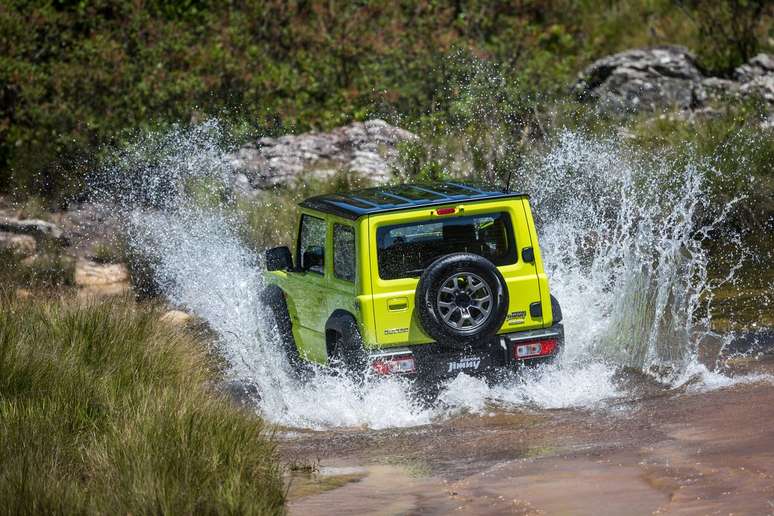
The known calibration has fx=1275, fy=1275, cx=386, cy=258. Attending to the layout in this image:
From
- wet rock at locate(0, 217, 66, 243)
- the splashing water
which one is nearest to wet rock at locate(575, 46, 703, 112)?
the splashing water

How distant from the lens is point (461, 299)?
27.9 ft

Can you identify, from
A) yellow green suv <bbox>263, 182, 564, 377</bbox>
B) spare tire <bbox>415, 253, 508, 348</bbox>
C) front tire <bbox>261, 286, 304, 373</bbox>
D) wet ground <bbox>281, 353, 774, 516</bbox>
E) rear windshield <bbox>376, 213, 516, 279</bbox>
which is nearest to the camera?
wet ground <bbox>281, 353, 774, 516</bbox>

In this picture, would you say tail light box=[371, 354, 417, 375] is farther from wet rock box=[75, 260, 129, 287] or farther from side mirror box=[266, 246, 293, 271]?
wet rock box=[75, 260, 129, 287]

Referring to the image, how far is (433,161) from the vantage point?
52.9ft

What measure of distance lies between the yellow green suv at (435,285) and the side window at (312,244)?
249 millimetres

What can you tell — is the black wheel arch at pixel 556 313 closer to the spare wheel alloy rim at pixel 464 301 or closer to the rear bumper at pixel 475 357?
the rear bumper at pixel 475 357

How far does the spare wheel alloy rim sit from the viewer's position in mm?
8469

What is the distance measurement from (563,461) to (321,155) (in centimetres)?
1176

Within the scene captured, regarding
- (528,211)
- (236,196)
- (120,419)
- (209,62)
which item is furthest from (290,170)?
(120,419)

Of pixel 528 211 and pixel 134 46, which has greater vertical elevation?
pixel 134 46

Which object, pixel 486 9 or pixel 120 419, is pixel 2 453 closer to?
pixel 120 419

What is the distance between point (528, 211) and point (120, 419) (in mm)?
3224

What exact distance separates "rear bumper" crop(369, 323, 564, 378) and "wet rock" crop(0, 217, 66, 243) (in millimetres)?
8640

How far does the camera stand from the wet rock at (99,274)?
14898 millimetres
